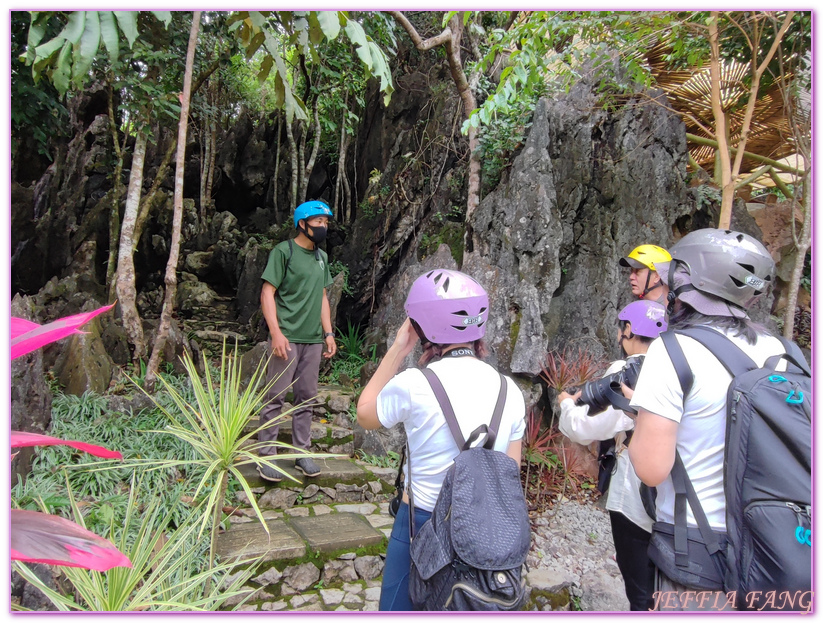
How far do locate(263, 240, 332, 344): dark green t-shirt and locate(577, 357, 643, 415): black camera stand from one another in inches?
90.4

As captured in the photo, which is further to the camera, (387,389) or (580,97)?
(580,97)

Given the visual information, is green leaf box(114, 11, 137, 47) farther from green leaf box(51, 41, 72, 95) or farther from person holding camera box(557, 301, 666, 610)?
person holding camera box(557, 301, 666, 610)

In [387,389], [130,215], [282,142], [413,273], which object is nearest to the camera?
[387,389]

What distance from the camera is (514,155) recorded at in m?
5.88

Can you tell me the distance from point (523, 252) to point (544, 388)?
1.47 m

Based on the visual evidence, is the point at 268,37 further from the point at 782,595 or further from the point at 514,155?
the point at 514,155

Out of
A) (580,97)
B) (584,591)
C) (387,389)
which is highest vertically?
(580,97)

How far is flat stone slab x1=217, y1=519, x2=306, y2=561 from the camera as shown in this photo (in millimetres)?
2777

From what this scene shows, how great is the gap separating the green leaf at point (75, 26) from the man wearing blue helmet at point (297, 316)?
5.45ft

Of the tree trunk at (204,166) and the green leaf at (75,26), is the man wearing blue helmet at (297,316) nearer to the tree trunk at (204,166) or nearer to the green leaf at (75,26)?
the green leaf at (75,26)

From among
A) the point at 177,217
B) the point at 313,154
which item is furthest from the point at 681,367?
the point at 313,154

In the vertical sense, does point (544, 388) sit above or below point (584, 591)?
above

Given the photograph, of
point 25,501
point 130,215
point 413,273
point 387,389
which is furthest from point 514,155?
point 25,501

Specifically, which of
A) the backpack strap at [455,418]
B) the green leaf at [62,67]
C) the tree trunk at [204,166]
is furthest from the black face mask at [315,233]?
the tree trunk at [204,166]
